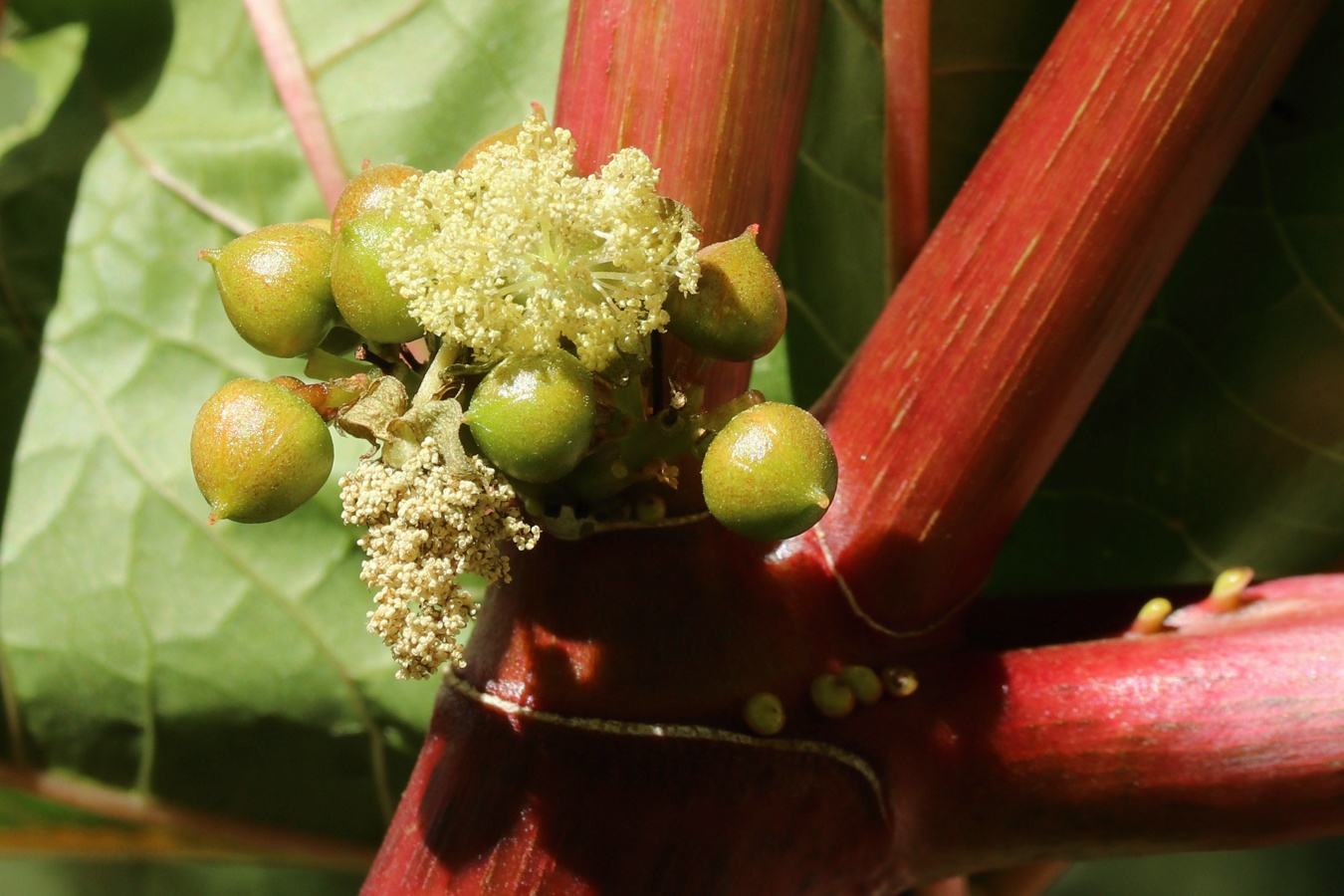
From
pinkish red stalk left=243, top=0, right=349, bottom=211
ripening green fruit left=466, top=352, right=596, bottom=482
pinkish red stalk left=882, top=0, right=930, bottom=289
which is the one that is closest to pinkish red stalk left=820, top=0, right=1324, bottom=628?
pinkish red stalk left=882, top=0, right=930, bottom=289

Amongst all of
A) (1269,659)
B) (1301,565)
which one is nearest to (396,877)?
(1269,659)

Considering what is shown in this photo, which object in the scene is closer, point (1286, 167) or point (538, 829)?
point (538, 829)

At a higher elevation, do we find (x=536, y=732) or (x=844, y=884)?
(x=536, y=732)

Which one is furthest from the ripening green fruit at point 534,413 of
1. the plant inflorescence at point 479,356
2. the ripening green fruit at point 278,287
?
the ripening green fruit at point 278,287

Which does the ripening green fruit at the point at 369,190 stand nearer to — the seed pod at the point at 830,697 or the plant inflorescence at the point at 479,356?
the plant inflorescence at the point at 479,356

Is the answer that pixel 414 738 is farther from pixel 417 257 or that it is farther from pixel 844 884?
pixel 417 257
